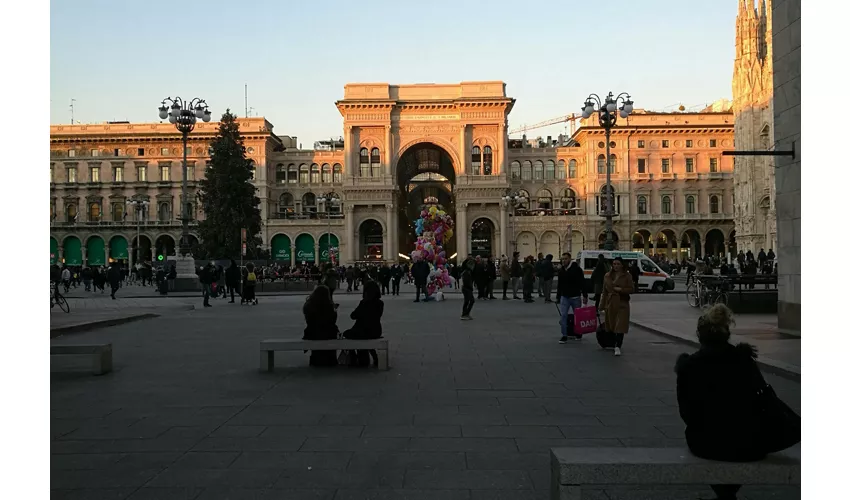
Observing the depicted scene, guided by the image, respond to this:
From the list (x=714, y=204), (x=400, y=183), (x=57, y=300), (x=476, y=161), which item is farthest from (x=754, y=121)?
(x=57, y=300)

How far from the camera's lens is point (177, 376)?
9086mm

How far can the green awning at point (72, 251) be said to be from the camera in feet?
246

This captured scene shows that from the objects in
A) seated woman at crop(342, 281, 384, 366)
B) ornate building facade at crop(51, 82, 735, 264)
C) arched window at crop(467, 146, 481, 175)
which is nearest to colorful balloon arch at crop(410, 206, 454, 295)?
seated woman at crop(342, 281, 384, 366)

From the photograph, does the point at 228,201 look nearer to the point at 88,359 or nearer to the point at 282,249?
the point at 282,249

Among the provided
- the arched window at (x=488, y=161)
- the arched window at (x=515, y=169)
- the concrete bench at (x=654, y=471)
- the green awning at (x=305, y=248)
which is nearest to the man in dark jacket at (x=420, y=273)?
the concrete bench at (x=654, y=471)

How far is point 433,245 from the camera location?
27.8 m

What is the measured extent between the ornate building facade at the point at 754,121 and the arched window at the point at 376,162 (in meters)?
34.4

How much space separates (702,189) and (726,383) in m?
78.2

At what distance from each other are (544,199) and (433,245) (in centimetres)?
5511

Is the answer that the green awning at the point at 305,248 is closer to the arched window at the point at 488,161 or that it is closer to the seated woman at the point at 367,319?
the arched window at the point at 488,161

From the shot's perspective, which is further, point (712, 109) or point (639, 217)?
point (712, 109)

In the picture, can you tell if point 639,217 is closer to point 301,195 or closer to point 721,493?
point 301,195
